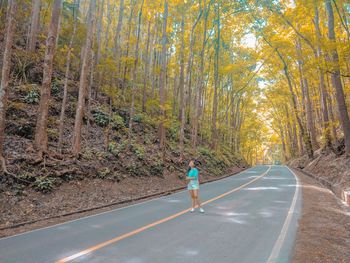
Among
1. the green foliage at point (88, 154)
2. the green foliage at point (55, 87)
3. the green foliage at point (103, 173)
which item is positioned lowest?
the green foliage at point (103, 173)

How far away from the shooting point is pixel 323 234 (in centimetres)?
627

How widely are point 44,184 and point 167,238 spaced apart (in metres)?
6.21

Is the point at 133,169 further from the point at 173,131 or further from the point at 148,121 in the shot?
the point at 173,131

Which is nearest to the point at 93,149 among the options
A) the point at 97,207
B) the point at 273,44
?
the point at 97,207

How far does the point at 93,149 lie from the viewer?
14898mm

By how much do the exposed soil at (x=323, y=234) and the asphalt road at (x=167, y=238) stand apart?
0.75ft

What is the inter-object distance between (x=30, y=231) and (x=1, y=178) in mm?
3222

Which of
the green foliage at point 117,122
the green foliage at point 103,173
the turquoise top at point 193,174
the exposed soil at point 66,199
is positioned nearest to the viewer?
the exposed soil at point 66,199

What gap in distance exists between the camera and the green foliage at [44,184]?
984 cm

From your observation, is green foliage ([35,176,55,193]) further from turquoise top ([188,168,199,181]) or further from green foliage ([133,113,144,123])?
green foliage ([133,113,144,123])

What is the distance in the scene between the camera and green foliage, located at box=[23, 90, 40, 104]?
1491cm

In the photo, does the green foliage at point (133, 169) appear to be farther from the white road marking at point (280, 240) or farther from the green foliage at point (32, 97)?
the white road marking at point (280, 240)

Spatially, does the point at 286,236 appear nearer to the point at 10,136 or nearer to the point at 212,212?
the point at 212,212

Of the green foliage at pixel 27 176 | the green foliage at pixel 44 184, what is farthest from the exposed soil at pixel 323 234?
the green foliage at pixel 27 176
